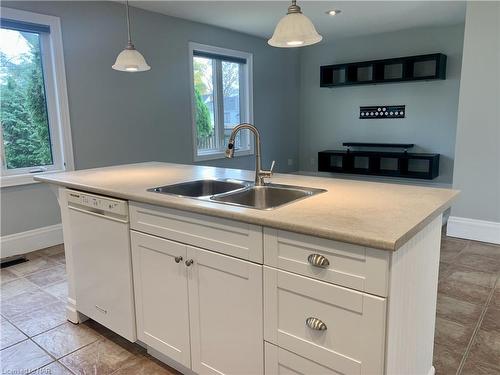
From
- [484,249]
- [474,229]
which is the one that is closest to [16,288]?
[484,249]

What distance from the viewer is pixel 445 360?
196 cm

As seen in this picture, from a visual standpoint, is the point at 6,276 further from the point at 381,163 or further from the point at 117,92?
the point at 381,163

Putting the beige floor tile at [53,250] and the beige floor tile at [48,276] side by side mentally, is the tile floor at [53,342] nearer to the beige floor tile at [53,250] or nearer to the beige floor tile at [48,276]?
the beige floor tile at [48,276]

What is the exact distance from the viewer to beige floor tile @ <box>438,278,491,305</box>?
102 inches

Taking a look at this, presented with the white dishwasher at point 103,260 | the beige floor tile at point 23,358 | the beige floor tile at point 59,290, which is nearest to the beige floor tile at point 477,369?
the white dishwasher at point 103,260

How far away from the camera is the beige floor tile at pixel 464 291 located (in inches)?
102

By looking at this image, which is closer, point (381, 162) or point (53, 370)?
point (53, 370)

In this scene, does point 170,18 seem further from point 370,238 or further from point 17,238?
point 370,238

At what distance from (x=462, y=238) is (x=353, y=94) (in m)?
3.09

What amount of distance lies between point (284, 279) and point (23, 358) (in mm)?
1592

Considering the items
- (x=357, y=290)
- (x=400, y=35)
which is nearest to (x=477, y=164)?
(x=400, y=35)

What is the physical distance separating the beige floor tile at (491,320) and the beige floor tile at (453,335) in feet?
0.29

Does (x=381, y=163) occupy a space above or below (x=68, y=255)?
above

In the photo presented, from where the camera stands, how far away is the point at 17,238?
3520mm
